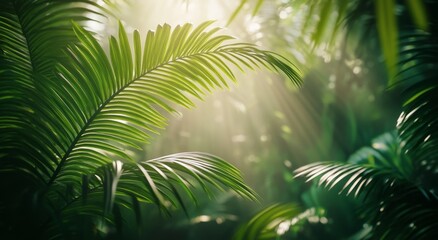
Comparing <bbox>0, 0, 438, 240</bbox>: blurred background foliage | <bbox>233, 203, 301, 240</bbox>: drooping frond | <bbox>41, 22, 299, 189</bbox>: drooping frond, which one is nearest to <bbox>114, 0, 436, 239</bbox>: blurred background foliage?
<bbox>0, 0, 438, 240</bbox>: blurred background foliage

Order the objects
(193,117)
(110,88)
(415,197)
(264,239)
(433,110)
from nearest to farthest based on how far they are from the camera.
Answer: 1. (110,88)
2. (433,110)
3. (415,197)
4. (264,239)
5. (193,117)

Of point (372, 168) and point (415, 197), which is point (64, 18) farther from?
point (415, 197)

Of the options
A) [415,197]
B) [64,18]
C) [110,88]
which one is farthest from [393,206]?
[64,18]

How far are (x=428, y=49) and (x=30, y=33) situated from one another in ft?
5.40

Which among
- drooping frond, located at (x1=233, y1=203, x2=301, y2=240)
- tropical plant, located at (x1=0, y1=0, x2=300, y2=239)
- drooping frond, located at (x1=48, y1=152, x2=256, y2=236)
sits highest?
tropical plant, located at (x1=0, y1=0, x2=300, y2=239)

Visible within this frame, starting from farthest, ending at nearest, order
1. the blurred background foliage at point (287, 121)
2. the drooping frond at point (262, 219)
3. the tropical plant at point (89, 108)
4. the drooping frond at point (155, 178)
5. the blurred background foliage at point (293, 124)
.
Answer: the blurred background foliage at point (293, 124), the blurred background foliage at point (287, 121), the drooping frond at point (262, 219), the tropical plant at point (89, 108), the drooping frond at point (155, 178)

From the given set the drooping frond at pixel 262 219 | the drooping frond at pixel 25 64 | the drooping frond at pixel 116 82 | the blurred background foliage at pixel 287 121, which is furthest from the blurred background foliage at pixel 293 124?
the drooping frond at pixel 25 64

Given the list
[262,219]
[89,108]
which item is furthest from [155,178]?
[262,219]

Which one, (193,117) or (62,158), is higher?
(193,117)

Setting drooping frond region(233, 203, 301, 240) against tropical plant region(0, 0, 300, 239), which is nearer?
tropical plant region(0, 0, 300, 239)

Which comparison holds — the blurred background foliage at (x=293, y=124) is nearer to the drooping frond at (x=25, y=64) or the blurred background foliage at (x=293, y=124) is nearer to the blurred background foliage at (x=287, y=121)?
the blurred background foliage at (x=287, y=121)

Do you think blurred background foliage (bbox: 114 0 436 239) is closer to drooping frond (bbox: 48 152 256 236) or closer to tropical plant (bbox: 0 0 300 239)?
tropical plant (bbox: 0 0 300 239)

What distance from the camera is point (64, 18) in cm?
148

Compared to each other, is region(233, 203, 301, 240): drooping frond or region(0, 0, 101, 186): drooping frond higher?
region(0, 0, 101, 186): drooping frond
